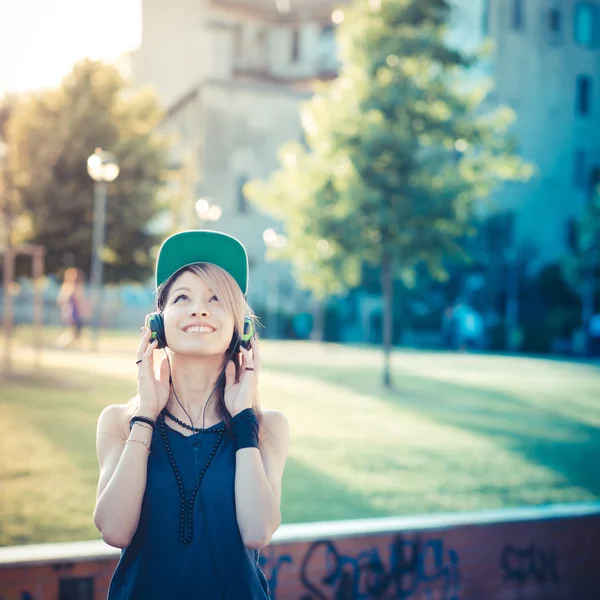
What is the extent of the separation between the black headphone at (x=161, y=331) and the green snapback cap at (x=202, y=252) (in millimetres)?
133

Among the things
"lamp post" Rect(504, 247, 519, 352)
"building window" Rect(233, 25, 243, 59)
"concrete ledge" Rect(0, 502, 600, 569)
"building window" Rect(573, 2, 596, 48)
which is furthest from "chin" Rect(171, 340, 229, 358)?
"building window" Rect(573, 2, 596, 48)

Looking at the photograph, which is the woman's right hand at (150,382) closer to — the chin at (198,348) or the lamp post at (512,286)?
the chin at (198,348)

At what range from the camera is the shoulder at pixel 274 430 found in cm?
250

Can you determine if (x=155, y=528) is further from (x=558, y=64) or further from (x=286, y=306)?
(x=558, y=64)

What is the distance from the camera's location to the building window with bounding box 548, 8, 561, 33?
164ft

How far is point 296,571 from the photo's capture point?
4.38 meters

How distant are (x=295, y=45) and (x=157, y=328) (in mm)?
52623

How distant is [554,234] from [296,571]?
48748 millimetres

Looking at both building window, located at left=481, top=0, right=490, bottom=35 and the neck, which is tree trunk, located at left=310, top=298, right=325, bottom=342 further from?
the neck

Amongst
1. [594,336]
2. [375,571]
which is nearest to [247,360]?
[375,571]

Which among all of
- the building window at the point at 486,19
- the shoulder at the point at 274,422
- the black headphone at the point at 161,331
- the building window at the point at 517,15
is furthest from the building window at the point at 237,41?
the shoulder at the point at 274,422

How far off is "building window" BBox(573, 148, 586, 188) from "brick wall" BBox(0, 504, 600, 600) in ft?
160

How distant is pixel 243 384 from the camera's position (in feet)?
8.18

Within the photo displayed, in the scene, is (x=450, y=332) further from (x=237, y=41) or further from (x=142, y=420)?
(x=142, y=420)
